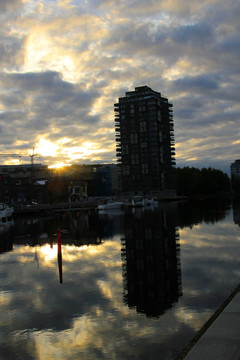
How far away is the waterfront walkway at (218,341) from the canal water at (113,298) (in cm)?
130

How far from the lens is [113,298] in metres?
17.4

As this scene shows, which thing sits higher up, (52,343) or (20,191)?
(20,191)

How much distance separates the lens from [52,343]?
12375mm

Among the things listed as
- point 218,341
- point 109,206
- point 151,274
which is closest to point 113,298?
point 151,274

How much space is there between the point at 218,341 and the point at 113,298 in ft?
27.9

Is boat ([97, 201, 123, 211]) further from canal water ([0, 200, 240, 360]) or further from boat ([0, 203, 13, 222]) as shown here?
canal water ([0, 200, 240, 360])

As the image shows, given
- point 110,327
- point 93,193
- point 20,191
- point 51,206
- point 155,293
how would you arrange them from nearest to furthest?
1. point 110,327
2. point 155,293
3. point 51,206
4. point 20,191
5. point 93,193

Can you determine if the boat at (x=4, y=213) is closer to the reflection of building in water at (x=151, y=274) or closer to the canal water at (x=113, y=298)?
the canal water at (x=113, y=298)

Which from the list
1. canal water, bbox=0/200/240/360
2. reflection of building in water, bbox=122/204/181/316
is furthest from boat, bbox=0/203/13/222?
reflection of building in water, bbox=122/204/181/316

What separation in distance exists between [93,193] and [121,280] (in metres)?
170

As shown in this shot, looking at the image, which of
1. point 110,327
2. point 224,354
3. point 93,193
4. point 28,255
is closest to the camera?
point 224,354

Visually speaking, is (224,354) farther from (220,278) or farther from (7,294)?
(7,294)

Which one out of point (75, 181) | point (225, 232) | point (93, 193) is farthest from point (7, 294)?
point (93, 193)

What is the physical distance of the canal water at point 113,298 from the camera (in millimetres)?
11984
